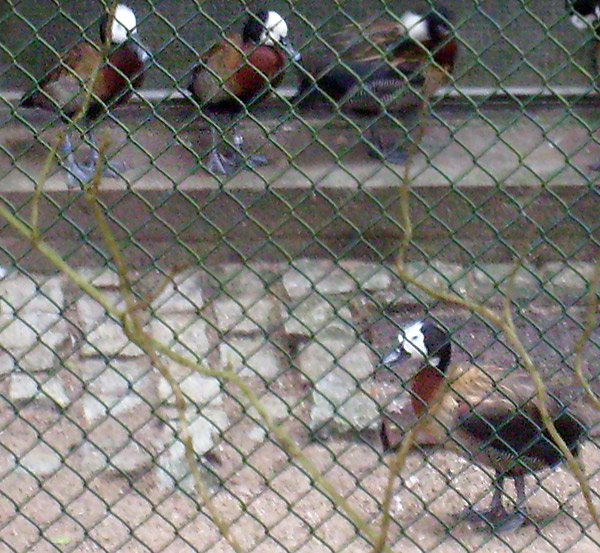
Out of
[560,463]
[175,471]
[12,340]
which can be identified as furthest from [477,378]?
[12,340]

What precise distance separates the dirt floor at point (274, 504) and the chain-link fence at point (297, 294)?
1 centimetres

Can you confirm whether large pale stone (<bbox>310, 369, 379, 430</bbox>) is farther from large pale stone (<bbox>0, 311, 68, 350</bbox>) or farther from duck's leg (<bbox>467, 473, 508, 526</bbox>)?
large pale stone (<bbox>0, 311, 68, 350</bbox>)

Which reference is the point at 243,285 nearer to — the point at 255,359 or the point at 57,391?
the point at 255,359

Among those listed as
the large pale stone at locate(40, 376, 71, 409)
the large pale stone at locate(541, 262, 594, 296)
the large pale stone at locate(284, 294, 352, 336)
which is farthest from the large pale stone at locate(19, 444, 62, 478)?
the large pale stone at locate(541, 262, 594, 296)

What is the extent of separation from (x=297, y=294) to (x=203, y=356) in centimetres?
68

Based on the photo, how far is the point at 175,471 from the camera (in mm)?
3602

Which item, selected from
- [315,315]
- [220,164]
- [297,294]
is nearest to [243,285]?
[297,294]

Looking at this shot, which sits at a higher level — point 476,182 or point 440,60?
point 440,60

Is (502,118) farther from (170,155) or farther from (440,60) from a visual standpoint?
(170,155)

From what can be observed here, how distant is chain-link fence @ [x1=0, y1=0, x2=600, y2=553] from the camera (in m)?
3.29

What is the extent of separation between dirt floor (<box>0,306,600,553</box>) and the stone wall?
64mm

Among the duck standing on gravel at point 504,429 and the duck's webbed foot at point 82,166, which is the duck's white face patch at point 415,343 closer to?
the duck standing on gravel at point 504,429

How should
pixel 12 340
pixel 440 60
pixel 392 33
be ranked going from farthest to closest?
1. pixel 392 33
2. pixel 440 60
3. pixel 12 340

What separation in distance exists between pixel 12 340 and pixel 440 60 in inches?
85.1
